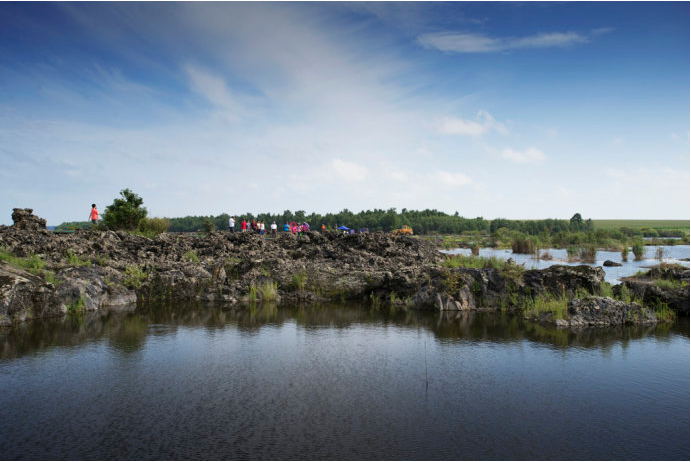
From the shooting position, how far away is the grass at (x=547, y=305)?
16156 millimetres

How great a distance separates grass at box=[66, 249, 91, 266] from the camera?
1977cm

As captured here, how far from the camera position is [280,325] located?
50.3 feet

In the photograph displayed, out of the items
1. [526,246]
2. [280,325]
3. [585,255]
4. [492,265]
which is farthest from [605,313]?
[526,246]

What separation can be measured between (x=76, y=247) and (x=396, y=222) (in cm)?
10910

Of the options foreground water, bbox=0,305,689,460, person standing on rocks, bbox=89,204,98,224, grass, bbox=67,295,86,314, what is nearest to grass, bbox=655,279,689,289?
foreground water, bbox=0,305,689,460

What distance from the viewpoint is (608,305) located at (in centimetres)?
1590

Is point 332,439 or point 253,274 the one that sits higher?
point 253,274

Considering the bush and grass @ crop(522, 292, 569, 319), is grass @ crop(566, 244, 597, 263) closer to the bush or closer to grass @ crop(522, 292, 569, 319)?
grass @ crop(522, 292, 569, 319)

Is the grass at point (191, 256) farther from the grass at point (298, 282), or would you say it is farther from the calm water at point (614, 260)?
the calm water at point (614, 260)

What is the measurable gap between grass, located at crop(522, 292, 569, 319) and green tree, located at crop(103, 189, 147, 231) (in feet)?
91.2

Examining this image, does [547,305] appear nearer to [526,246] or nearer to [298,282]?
[298,282]

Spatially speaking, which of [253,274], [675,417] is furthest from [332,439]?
[253,274]

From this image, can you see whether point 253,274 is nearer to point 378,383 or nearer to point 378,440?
point 378,383

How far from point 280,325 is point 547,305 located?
9.95m
